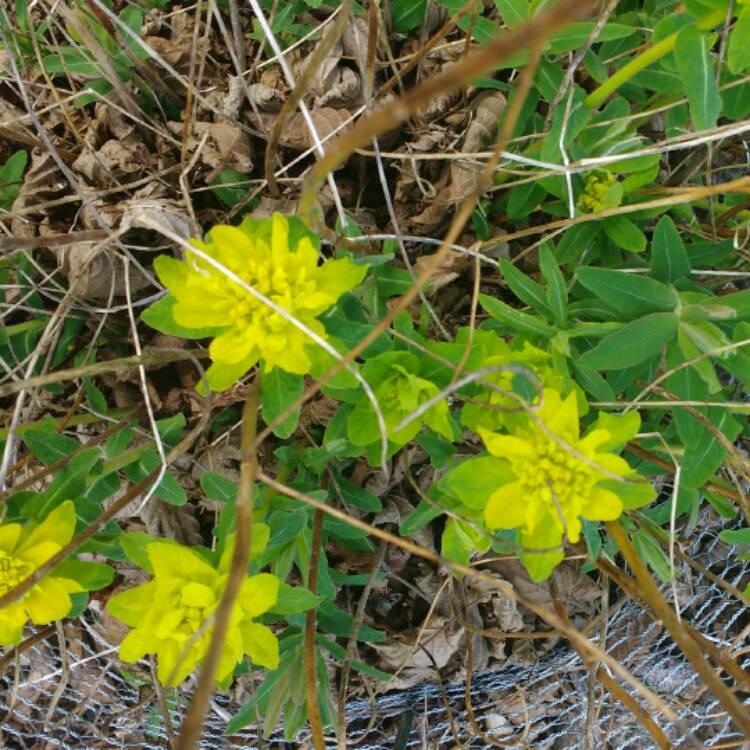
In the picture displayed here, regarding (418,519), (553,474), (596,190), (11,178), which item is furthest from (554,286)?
(11,178)

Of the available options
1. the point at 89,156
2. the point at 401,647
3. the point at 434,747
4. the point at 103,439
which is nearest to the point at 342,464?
the point at 103,439

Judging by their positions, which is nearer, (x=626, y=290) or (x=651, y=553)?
(x=626, y=290)

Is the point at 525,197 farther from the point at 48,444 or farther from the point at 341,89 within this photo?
the point at 48,444

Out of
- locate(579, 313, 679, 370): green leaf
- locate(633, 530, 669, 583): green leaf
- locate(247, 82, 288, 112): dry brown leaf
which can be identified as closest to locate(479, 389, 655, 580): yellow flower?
locate(579, 313, 679, 370): green leaf

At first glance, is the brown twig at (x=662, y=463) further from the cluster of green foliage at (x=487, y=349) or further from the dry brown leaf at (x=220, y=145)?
the dry brown leaf at (x=220, y=145)

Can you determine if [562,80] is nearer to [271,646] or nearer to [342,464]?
[342,464]
